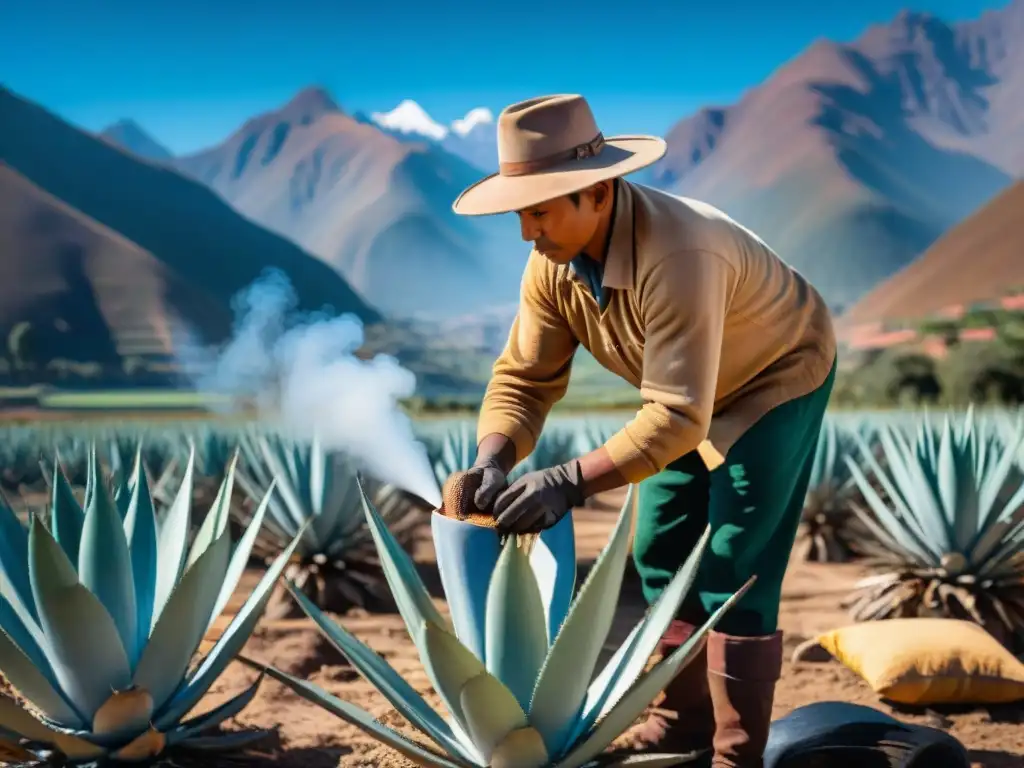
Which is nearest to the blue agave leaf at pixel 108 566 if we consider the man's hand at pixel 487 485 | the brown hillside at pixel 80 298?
the man's hand at pixel 487 485

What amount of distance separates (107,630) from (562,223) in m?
1.18

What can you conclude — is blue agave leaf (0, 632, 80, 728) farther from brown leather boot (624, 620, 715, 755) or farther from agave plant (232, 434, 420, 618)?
agave plant (232, 434, 420, 618)

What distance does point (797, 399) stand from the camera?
7.31 feet

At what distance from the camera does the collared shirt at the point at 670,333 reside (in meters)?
1.90

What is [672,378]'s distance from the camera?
1903mm

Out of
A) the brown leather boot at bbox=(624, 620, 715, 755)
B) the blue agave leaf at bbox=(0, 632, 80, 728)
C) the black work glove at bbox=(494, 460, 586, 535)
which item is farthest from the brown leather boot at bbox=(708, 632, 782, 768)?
the blue agave leaf at bbox=(0, 632, 80, 728)

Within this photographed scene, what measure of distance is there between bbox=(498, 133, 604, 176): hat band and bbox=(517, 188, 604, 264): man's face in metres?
0.07

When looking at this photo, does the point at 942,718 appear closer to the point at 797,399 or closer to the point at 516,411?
the point at 797,399

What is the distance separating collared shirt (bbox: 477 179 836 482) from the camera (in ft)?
6.24

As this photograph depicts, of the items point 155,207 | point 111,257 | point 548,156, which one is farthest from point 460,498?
point 155,207

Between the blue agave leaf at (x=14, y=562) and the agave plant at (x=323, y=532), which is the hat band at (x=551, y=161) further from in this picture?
the agave plant at (x=323, y=532)

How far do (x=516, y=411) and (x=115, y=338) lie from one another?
40.1 m

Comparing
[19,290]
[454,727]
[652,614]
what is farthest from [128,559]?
[19,290]

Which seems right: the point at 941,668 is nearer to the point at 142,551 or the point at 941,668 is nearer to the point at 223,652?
the point at 223,652
